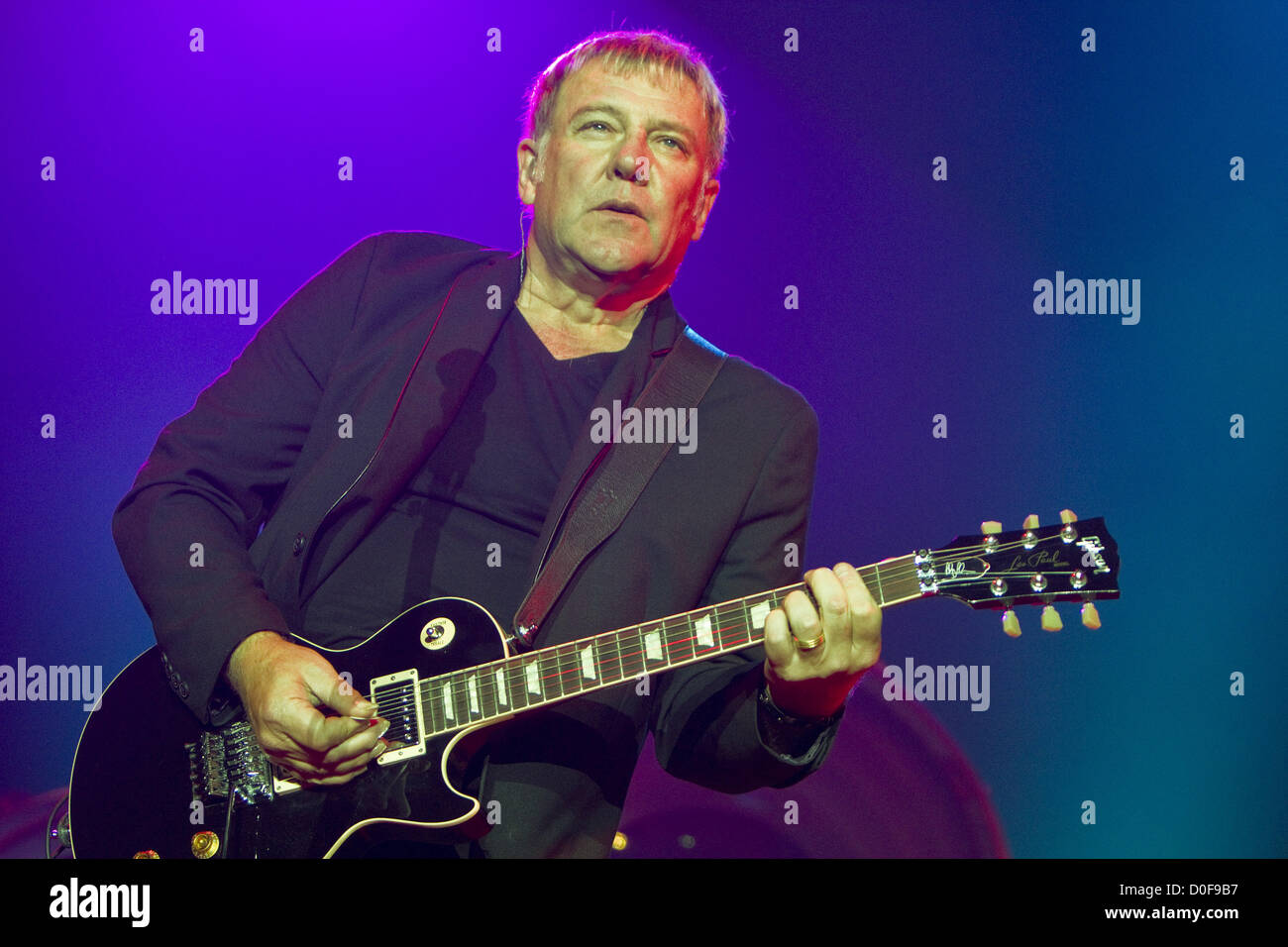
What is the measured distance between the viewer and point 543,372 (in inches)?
112

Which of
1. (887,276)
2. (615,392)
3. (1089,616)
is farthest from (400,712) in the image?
(887,276)

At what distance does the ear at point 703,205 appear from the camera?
10.2 feet

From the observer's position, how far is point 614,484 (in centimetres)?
258

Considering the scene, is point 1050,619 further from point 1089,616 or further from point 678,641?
point 678,641

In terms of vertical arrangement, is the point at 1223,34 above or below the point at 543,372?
above

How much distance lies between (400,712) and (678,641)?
64 cm

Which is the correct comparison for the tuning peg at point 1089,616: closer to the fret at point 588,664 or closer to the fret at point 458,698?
the fret at point 588,664

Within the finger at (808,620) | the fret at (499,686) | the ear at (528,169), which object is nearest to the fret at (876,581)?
the finger at (808,620)

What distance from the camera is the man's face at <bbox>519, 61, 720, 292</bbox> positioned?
2.86 metres

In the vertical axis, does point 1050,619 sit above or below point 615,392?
below

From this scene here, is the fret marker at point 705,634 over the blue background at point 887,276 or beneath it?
beneath
